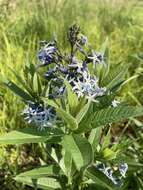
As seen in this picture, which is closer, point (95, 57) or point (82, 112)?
point (82, 112)

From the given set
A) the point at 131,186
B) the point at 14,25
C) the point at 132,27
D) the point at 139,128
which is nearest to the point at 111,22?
the point at 132,27

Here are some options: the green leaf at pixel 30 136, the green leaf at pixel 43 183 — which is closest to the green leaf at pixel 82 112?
the green leaf at pixel 30 136

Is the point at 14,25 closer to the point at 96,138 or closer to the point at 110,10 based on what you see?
the point at 110,10

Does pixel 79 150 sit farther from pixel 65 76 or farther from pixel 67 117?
pixel 65 76

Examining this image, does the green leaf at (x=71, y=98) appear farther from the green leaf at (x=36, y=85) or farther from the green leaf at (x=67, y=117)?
the green leaf at (x=36, y=85)

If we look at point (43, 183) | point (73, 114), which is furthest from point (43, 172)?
point (73, 114)

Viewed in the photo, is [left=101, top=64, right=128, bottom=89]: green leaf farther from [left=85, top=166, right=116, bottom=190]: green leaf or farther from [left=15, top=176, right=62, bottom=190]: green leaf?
[left=15, top=176, right=62, bottom=190]: green leaf
